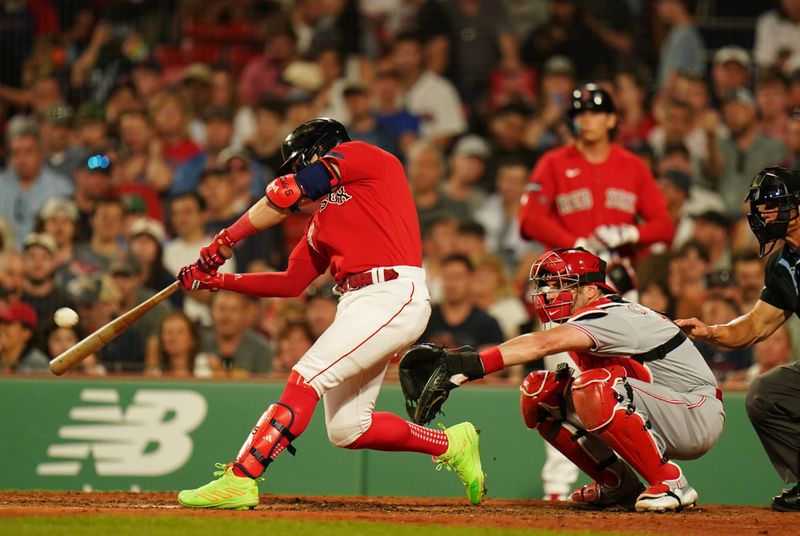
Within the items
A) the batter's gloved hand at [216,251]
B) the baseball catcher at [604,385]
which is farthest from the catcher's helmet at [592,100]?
the batter's gloved hand at [216,251]

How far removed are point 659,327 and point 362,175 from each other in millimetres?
1483

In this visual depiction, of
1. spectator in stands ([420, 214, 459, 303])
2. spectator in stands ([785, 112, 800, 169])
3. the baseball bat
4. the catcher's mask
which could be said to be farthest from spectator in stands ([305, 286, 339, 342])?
spectator in stands ([785, 112, 800, 169])

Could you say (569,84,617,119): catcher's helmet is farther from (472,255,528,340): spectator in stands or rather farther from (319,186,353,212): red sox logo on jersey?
(472,255,528,340): spectator in stands

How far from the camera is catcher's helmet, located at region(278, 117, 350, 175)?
17.2 ft

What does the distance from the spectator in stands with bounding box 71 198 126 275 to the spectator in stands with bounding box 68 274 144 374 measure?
0.28m

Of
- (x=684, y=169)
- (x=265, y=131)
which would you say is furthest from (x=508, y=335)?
(x=265, y=131)

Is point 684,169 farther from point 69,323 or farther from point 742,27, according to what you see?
point 69,323

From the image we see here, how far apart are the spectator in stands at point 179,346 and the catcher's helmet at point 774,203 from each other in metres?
3.75

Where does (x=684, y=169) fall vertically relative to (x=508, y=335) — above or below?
above

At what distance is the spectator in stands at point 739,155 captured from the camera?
30.9 feet

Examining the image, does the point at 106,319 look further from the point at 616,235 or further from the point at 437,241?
the point at 616,235

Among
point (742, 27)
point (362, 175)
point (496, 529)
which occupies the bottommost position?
point (496, 529)

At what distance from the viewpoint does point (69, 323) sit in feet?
18.3

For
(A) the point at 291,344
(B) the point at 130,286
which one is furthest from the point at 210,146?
(A) the point at 291,344
